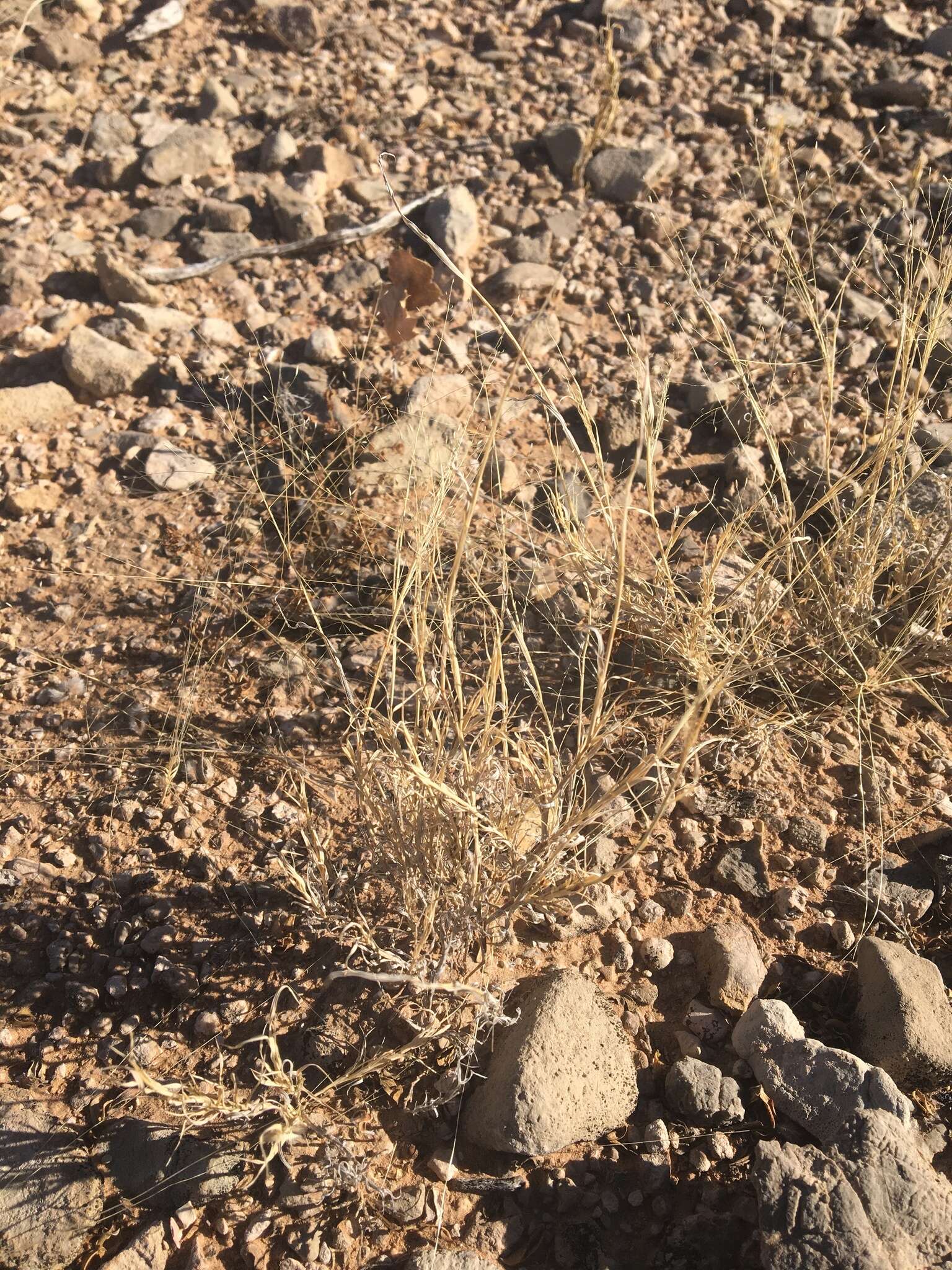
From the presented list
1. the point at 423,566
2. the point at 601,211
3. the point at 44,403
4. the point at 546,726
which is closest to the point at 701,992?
the point at 546,726

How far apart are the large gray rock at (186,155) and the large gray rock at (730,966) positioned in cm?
282

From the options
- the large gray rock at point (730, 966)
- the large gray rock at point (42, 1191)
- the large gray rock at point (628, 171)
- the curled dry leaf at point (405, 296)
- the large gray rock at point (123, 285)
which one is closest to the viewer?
the large gray rock at point (42, 1191)

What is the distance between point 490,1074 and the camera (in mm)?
1623

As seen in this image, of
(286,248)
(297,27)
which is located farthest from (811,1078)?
(297,27)

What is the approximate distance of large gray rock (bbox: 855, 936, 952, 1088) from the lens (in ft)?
5.32

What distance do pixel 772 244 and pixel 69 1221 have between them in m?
2.90

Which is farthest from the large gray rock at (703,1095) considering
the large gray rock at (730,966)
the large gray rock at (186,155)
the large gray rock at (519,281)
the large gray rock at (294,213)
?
the large gray rock at (186,155)

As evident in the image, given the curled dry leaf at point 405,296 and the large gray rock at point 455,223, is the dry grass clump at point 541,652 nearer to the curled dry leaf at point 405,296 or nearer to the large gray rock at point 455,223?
the curled dry leaf at point 405,296

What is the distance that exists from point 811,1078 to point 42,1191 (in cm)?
120

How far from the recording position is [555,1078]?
157 centimetres

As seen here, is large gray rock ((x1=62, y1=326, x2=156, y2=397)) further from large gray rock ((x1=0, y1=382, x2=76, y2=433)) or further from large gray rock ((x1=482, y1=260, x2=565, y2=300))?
large gray rock ((x1=482, y1=260, x2=565, y2=300))

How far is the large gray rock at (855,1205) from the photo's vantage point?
4.48 ft

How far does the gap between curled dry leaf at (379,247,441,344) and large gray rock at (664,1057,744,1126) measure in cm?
197

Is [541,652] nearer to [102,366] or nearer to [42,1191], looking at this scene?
[42,1191]
